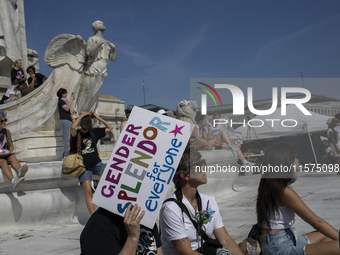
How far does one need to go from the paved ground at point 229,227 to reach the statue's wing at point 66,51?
4.25m

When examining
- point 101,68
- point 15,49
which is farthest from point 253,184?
point 15,49

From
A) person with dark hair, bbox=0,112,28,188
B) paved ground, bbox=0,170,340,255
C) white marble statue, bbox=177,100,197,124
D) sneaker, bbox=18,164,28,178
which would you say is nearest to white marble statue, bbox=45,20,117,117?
white marble statue, bbox=177,100,197,124

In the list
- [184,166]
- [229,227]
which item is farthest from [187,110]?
[184,166]

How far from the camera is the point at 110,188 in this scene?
228 cm

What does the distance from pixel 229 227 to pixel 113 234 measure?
9.23 ft

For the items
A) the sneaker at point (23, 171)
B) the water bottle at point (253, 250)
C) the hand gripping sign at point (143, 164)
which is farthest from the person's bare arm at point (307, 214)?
the sneaker at point (23, 171)

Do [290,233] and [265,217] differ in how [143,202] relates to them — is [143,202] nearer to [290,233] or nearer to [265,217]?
[265,217]

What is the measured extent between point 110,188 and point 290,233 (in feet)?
4.94

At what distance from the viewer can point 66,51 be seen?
815 centimetres

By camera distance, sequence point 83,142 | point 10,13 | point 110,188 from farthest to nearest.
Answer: point 10,13, point 83,142, point 110,188

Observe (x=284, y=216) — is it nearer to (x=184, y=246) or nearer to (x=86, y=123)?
(x=184, y=246)

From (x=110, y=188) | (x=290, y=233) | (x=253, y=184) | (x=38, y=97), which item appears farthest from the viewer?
(x=253, y=184)

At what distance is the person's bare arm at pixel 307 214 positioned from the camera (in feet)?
8.70

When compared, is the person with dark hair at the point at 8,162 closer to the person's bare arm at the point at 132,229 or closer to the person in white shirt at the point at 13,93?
the person's bare arm at the point at 132,229
